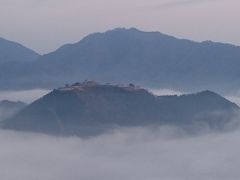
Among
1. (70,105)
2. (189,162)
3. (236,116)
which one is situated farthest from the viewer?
(236,116)

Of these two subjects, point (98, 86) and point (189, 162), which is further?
point (98, 86)

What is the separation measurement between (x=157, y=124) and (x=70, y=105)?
67.5ft

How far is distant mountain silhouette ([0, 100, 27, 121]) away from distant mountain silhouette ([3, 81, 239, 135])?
A: 8773 mm

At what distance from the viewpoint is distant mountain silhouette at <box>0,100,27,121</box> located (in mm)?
160375

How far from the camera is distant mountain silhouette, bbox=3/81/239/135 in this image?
14538cm

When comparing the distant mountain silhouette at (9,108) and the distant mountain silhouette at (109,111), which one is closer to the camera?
the distant mountain silhouette at (109,111)

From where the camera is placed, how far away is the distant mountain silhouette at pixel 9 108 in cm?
16038

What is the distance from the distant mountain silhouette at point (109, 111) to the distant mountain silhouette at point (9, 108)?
28.8ft

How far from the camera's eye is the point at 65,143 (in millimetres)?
144000

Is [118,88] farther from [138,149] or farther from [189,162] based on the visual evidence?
[189,162]

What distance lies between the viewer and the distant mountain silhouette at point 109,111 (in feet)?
477

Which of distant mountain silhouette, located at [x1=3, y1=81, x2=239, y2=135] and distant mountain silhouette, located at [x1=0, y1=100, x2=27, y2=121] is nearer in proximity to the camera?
distant mountain silhouette, located at [x1=3, y1=81, x2=239, y2=135]

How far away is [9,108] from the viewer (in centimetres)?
17500

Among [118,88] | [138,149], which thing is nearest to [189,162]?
[138,149]
